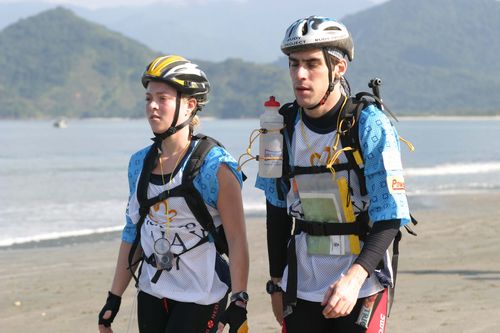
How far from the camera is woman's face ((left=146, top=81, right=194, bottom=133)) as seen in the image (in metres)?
4.55

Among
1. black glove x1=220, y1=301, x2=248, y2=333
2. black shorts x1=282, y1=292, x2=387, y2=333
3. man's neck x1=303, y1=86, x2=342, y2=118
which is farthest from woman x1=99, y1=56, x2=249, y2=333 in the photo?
man's neck x1=303, y1=86, x2=342, y2=118

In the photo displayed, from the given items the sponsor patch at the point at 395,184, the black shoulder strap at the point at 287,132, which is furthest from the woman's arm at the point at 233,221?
the sponsor patch at the point at 395,184

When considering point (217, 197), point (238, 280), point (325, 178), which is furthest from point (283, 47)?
point (238, 280)

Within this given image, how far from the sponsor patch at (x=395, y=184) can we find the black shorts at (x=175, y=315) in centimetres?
128

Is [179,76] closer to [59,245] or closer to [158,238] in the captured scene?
[158,238]

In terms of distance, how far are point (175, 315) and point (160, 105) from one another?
106cm

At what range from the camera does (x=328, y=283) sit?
12.9ft

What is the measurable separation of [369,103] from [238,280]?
115 cm

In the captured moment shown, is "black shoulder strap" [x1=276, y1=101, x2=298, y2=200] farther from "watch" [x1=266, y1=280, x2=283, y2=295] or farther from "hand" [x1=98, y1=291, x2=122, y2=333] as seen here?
"hand" [x1=98, y1=291, x2=122, y2=333]

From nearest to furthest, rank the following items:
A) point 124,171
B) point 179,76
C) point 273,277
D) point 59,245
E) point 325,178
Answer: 1. point 325,178
2. point 273,277
3. point 179,76
4. point 59,245
5. point 124,171

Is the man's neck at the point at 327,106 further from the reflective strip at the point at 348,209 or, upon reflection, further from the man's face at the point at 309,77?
the reflective strip at the point at 348,209

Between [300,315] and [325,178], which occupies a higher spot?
[325,178]

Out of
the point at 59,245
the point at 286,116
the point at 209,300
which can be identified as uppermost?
the point at 286,116

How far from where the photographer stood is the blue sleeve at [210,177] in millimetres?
4484
